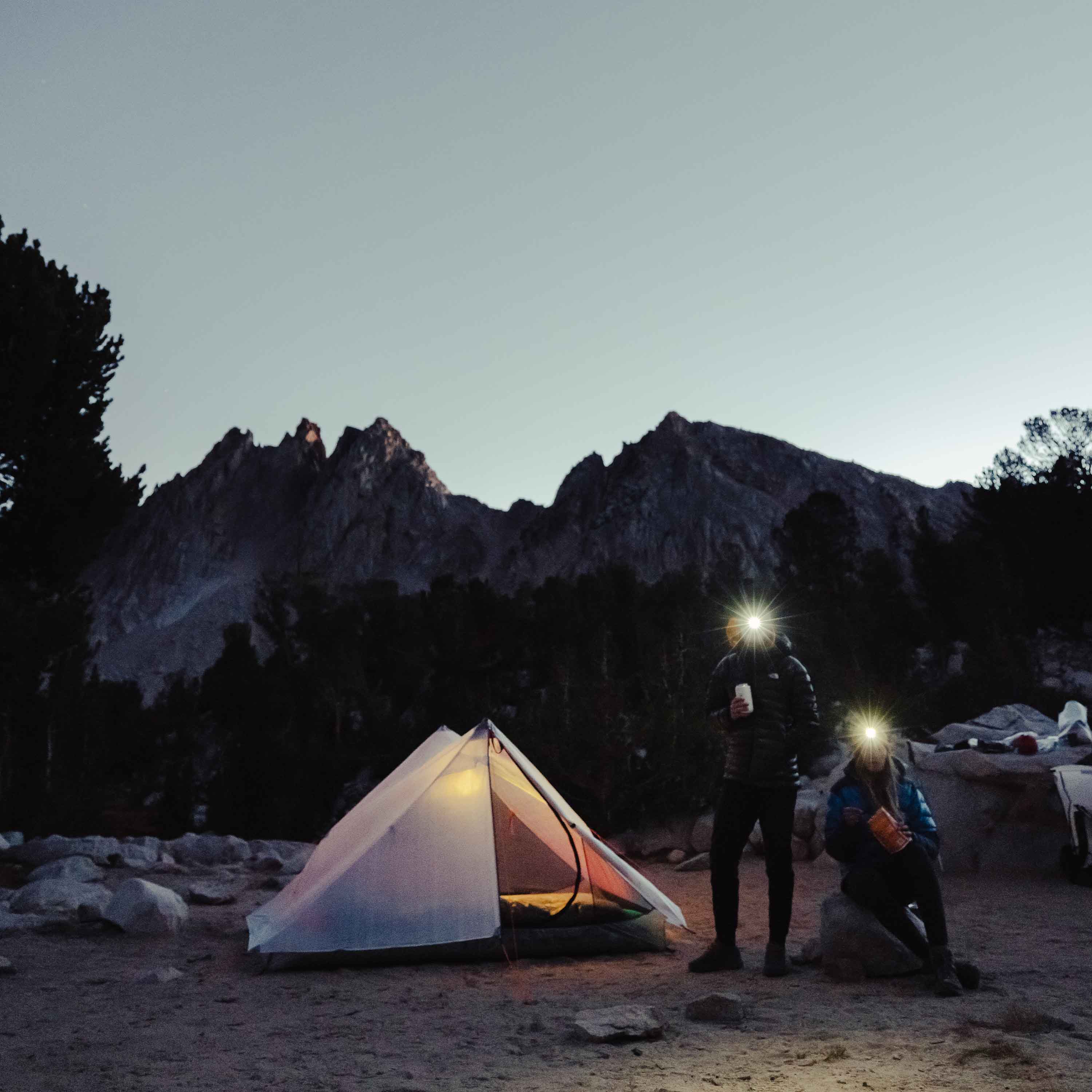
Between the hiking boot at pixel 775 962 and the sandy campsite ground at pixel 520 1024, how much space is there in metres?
0.08

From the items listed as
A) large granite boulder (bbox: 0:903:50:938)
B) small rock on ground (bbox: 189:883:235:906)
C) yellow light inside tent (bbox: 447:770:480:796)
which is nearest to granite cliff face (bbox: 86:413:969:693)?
small rock on ground (bbox: 189:883:235:906)

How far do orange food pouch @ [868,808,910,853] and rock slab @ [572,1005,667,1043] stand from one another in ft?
4.91

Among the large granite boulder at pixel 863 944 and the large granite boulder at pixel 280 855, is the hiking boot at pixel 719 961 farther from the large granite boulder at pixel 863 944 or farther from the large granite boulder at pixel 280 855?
the large granite boulder at pixel 280 855

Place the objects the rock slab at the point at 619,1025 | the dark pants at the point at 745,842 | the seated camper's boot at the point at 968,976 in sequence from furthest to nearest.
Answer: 1. the dark pants at the point at 745,842
2. the seated camper's boot at the point at 968,976
3. the rock slab at the point at 619,1025

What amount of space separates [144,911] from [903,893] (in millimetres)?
5147

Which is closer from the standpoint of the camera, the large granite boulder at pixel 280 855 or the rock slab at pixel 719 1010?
the rock slab at pixel 719 1010

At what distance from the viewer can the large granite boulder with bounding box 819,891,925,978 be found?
485cm

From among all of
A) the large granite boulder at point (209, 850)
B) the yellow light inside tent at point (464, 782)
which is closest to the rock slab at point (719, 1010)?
the yellow light inside tent at point (464, 782)

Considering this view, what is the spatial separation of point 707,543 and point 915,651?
45336 millimetres

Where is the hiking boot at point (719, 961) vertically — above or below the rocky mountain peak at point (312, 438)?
below

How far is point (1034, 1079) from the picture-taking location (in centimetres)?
316

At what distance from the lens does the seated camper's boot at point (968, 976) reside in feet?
14.9

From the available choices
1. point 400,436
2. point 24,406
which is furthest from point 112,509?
point 400,436

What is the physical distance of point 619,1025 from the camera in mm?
4016
